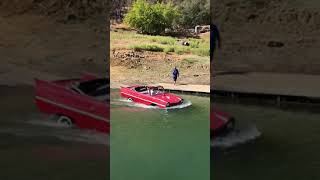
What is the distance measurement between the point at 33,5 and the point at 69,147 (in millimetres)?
20286

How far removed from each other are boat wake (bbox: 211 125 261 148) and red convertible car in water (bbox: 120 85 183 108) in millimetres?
4376

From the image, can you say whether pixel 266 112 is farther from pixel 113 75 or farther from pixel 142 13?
pixel 142 13

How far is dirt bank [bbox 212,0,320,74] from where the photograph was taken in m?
28.8

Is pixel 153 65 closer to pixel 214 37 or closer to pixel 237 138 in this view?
pixel 214 37

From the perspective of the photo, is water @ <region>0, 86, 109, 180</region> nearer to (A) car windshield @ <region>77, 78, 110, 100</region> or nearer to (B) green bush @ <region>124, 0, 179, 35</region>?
(A) car windshield @ <region>77, 78, 110, 100</region>

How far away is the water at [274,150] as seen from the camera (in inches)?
450

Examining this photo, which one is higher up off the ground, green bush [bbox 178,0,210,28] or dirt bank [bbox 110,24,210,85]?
green bush [bbox 178,0,210,28]

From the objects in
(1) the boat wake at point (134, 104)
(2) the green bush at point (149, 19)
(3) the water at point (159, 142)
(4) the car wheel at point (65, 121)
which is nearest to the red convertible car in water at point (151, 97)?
(1) the boat wake at point (134, 104)

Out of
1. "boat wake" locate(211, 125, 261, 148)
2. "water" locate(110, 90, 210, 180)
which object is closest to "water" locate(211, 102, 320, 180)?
"boat wake" locate(211, 125, 261, 148)

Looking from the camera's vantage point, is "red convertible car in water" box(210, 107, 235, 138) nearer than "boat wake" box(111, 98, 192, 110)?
Yes

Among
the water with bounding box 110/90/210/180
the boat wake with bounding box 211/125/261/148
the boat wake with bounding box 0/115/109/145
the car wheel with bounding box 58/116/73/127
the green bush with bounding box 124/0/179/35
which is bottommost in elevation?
the water with bounding box 110/90/210/180

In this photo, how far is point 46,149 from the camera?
1270 cm

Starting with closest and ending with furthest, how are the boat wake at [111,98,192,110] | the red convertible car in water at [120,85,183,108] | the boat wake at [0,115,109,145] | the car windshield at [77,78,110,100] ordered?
the boat wake at [0,115,109,145]
the car windshield at [77,78,110,100]
the red convertible car in water at [120,85,183,108]
the boat wake at [111,98,192,110]

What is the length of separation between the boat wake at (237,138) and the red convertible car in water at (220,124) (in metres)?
0.16
